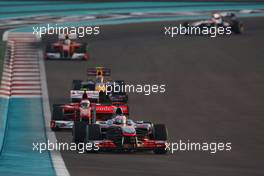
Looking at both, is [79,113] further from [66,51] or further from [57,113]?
[66,51]

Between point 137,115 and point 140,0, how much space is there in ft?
115

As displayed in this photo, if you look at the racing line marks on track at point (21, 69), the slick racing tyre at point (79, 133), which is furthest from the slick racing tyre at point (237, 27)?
the slick racing tyre at point (79, 133)

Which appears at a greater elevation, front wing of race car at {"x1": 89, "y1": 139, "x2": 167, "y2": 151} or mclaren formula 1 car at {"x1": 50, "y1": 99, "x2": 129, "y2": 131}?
mclaren formula 1 car at {"x1": 50, "y1": 99, "x2": 129, "y2": 131}

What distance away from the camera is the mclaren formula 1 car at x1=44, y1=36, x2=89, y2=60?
41.2m

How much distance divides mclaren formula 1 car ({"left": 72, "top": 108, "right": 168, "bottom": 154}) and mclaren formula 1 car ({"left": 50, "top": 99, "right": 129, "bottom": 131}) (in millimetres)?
1570

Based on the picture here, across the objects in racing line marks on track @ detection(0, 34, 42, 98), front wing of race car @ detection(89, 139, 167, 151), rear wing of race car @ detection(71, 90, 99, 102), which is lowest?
front wing of race car @ detection(89, 139, 167, 151)

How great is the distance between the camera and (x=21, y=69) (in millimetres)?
39438

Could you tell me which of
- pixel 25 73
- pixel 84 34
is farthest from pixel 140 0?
pixel 25 73

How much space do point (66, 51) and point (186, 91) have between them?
835cm

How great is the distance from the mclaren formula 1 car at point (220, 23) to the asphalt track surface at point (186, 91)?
68cm

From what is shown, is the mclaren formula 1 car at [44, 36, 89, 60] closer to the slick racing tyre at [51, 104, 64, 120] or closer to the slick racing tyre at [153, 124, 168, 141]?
the slick racing tyre at [51, 104, 64, 120]

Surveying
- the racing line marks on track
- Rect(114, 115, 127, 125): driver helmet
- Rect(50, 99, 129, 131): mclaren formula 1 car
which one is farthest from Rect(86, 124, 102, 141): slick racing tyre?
the racing line marks on track

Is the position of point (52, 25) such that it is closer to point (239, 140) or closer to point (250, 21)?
point (250, 21)

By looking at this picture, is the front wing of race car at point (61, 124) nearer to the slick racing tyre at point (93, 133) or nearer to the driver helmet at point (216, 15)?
the slick racing tyre at point (93, 133)
